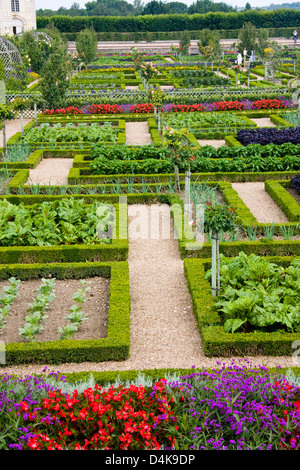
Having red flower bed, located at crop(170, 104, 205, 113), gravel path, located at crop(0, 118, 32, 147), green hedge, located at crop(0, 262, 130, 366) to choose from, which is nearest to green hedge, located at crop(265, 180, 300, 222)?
green hedge, located at crop(0, 262, 130, 366)

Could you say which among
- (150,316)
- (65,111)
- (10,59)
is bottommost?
(150,316)

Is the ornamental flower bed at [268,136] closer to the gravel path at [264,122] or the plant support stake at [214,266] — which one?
the gravel path at [264,122]

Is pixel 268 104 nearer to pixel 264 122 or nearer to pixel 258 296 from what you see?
pixel 264 122

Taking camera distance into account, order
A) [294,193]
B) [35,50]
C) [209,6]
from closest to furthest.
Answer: [294,193]
[35,50]
[209,6]

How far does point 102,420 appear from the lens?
4.55 m

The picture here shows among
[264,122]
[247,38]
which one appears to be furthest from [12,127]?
[247,38]

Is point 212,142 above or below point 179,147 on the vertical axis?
below

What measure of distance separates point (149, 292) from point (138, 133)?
35.3 feet

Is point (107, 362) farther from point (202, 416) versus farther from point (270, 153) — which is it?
point (270, 153)

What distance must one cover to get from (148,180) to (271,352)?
659cm

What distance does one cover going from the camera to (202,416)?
15.5ft

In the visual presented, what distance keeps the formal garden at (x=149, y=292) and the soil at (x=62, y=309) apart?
1.0 inches

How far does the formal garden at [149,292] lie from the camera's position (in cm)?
462
